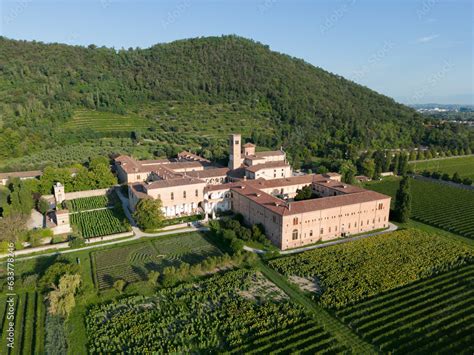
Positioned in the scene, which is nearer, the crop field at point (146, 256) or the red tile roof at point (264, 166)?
the crop field at point (146, 256)

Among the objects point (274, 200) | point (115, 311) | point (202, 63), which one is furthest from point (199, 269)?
point (202, 63)

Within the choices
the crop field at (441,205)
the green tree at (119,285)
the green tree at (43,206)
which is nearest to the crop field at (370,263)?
the crop field at (441,205)

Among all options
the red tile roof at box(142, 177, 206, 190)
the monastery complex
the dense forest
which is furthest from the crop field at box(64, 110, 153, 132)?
the red tile roof at box(142, 177, 206, 190)

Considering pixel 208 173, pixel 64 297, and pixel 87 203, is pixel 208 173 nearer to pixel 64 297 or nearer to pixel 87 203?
pixel 87 203

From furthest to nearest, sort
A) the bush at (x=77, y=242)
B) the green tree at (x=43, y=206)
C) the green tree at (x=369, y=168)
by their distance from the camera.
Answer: the green tree at (x=369, y=168)
the green tree at (x=43, y=206)
the bush at (x=77, y=242)

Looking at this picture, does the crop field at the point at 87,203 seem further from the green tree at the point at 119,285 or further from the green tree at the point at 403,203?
the green tree at the point at 403,203

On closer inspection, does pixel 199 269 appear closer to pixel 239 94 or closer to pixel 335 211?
pixel 335 211

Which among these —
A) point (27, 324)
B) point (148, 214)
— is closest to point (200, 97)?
point (148, 214)
